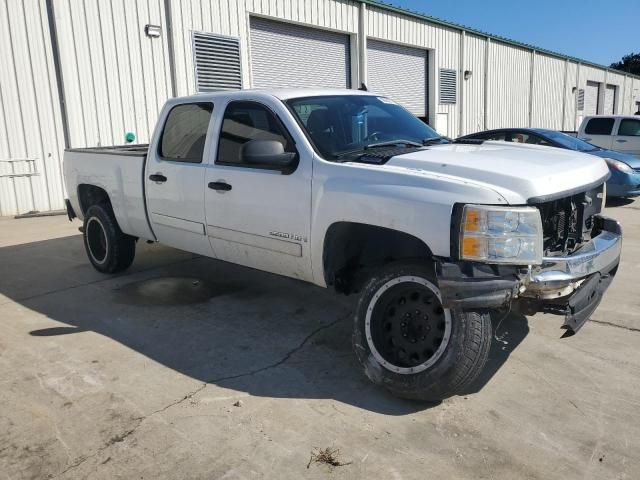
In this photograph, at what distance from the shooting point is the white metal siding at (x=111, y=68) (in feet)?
35.2

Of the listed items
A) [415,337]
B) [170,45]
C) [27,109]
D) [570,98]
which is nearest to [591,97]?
[570,98]

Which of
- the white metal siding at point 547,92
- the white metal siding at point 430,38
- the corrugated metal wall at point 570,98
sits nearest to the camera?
the white metal siding at point 430,38

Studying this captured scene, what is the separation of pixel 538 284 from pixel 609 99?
1528 inches

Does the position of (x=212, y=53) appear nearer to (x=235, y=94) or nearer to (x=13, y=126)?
(x=13, y=126)

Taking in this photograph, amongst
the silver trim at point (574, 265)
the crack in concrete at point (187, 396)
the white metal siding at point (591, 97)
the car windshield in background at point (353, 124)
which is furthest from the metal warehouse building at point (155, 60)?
the white metal siding at point (591, 97)

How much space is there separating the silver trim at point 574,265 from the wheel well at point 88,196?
4.99m

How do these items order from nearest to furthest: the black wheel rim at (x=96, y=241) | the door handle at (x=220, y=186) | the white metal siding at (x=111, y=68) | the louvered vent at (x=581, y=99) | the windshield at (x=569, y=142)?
the door handle at (x=220, y=186) → the black wheel rim at (x=96, y=241) → the windshield at (x=569, y=142) → the white metal siding at (x=111, y=68) → the louvered vent at (x=581, y=99)

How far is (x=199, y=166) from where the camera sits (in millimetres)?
4754

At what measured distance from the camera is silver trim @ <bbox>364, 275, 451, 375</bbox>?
3.22m

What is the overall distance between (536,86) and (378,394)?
2668 cm

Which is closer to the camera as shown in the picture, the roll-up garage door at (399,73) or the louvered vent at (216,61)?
the louvered vent at (216,61)

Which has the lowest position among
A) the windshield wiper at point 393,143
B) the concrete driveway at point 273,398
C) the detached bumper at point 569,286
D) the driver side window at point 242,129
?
the concrete driveway at point 273,398

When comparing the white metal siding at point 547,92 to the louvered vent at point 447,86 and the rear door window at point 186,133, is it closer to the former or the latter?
the louvered vent at point 447,86

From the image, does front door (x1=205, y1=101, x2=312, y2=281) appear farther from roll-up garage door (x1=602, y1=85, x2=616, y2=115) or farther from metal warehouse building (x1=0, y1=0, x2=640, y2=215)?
roll-up garage door (x1=602, y1=85, x2=616, y2=115)
